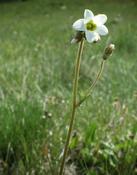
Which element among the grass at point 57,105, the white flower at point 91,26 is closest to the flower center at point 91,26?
the white flower at point 91,26

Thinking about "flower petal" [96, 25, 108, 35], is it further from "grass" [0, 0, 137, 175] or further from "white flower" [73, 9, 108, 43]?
"grass" [0, 0, 137, 175]

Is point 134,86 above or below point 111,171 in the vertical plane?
below

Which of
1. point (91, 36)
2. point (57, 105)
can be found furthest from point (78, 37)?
point (57, 105)

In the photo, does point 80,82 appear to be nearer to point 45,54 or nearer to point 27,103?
point 45,54

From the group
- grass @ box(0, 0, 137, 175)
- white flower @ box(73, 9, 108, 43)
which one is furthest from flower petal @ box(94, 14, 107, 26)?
grass @ box(0, 0, 137, 175)

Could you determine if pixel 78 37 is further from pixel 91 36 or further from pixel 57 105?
pixel 57 105

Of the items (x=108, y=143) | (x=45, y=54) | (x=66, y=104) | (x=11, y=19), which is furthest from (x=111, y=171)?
(x=11, y=19)

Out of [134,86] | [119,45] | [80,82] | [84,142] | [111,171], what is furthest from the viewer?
[119,45]

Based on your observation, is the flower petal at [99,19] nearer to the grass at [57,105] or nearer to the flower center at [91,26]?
the flower center at [91,26]
